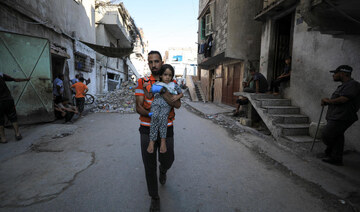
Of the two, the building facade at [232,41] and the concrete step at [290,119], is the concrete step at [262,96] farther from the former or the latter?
the building facade at [232,41]

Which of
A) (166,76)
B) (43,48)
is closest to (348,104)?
(166,76)

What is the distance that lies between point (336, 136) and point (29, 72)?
8.03 meters

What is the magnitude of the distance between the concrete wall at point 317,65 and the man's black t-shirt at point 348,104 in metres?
1.03

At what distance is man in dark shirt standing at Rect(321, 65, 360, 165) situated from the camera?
9.95 ft

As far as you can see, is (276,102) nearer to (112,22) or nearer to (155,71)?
(155,71)

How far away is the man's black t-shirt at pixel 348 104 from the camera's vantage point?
2.99m

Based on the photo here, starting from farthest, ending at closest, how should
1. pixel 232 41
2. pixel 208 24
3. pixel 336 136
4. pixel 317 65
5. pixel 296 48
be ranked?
pixel 208 24 → pixel 232 41 → pixel 296 48 → pixel 317 65 → pixel 336 136

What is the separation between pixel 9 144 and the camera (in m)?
4.00

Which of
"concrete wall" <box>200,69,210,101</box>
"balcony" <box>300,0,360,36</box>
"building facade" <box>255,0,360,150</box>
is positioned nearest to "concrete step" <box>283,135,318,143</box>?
"building facade" <box>255,0,360,150</box>

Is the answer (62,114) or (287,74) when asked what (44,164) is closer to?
(62,114)

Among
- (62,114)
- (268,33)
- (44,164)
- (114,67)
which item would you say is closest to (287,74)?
(268,33)

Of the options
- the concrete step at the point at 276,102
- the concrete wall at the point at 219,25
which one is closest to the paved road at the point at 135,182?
the concrete step at the point at 276,102

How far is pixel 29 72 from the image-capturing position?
18.8 feet

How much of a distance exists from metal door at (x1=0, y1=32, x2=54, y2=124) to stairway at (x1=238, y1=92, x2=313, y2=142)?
675 cm
